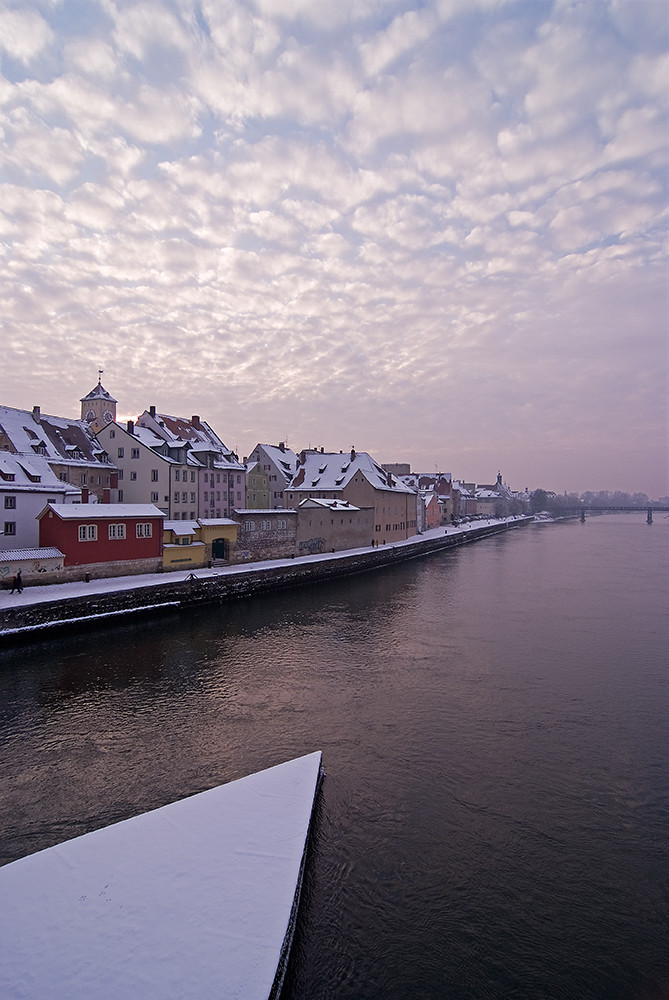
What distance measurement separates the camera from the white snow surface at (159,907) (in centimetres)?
578

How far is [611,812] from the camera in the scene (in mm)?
10469

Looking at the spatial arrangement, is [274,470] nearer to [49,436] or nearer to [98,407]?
[98,407]

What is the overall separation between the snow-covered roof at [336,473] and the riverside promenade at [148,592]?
35.9 ft

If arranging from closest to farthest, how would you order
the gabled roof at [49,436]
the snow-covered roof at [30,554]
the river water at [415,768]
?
the river water at [415,768]
the snow-covered roof at [30,554]
the gabled roof at [49,436]

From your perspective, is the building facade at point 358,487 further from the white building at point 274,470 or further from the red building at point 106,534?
the red building at point 106,534

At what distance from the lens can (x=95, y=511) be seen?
2875 centimetres

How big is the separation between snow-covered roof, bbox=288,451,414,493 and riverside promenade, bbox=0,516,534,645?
10.9 meters

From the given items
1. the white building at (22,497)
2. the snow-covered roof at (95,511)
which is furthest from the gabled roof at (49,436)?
the snow-covered roof at (95,511)

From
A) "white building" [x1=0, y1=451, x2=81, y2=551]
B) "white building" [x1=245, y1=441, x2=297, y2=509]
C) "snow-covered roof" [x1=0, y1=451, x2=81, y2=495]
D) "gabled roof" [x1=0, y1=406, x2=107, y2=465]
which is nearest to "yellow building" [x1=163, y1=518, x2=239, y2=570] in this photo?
"snow-covered roof" [x1=0, y1=451, x2=81, y2=495]

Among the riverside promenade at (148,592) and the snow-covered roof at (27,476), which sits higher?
the snow-covered roof at (27,476)

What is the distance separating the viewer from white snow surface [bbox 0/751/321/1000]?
19.0ft

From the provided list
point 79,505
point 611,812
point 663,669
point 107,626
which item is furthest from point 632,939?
point 79,505

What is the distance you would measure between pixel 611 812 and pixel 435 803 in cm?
355

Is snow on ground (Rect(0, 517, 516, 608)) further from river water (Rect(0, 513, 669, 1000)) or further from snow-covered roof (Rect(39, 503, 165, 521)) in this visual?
snow-covered roof (Rect(39, 503, 165, 521))
